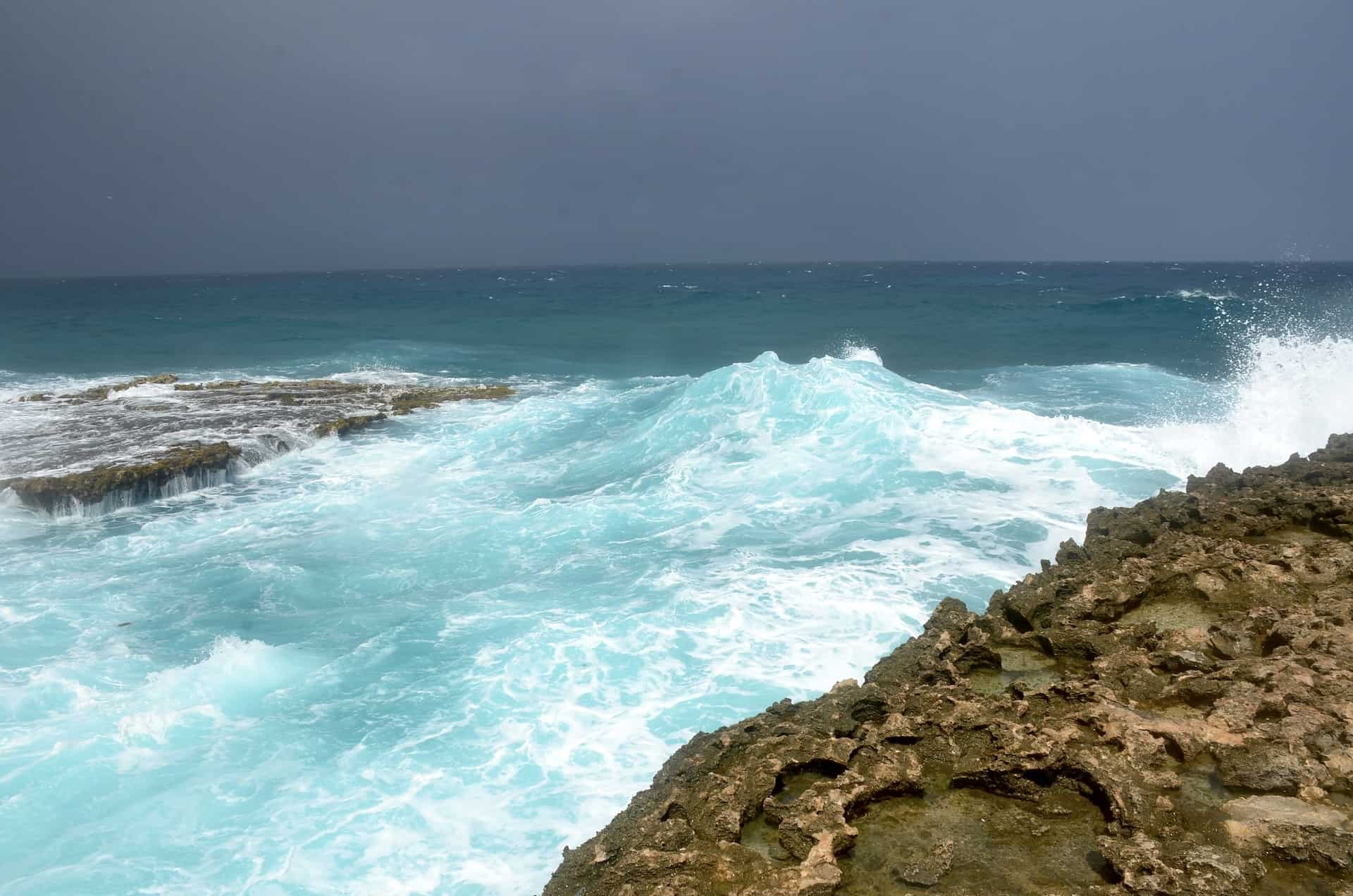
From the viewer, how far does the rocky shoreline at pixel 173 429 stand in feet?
56.7

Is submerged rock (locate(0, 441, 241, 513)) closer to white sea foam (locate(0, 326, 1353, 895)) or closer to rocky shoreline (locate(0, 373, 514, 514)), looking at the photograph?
rocky shoreline (locate(0, 373, 514, 514))

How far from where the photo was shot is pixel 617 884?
4348mm

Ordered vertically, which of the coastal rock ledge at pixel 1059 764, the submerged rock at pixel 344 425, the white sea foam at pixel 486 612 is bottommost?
the white sea foam at pixel 486 612

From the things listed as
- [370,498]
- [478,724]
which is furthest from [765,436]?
[478,724]

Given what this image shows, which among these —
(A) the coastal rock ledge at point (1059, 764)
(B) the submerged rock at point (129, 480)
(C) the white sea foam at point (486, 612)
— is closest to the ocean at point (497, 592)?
(C) the white sea foam at point (486, 612)

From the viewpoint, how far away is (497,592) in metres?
12.2

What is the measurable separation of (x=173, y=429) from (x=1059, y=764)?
2419cm

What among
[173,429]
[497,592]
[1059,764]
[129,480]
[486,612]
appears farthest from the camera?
[173,429]

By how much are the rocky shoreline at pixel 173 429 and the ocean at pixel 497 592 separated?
48cm

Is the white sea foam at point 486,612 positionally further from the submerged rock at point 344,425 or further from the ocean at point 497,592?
the submerged rock at point 344,425

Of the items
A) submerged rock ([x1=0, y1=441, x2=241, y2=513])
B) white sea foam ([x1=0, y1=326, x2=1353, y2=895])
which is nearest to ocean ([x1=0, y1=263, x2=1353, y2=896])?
white sea foam ([x1=0, y1=326, x2=1353, y2=895])

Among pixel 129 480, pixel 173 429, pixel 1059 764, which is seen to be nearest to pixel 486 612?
pixel 1059 764

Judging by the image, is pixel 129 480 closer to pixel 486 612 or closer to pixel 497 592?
pixel 497 592

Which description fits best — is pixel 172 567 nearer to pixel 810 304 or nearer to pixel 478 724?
pixel 478 724
